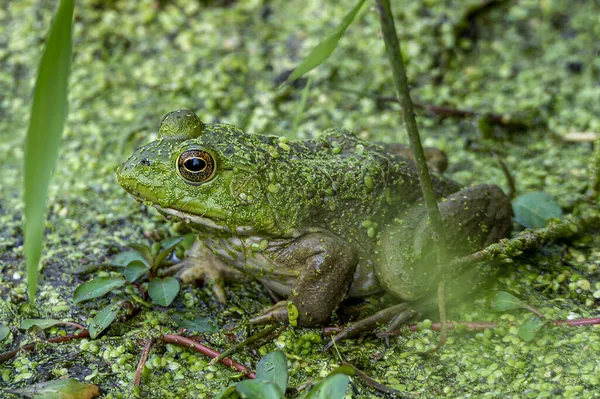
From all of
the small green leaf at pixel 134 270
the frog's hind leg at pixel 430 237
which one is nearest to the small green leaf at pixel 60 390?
the small green leaf at pixel 134 270

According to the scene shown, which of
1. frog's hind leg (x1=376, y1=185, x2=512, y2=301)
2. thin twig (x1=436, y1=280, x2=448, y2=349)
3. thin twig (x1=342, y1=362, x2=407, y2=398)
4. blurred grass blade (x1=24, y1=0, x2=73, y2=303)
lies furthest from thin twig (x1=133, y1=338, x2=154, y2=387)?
thin twig (x1=436, y1=280, x2=448, y2=349)

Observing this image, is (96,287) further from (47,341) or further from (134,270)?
(47,341)

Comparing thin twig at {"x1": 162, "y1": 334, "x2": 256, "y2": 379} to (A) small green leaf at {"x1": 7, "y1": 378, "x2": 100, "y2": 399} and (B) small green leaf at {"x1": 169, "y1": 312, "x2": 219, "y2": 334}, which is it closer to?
(B) small green leaf at {"x1": 169, "y1": 312, "x2": 219, "y2": 334}

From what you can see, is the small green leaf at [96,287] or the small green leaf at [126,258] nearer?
the small green leaf at [96,287]

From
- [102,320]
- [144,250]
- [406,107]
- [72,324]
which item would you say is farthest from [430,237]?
[72,324]

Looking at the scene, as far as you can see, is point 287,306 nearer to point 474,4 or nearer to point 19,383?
point 19,383

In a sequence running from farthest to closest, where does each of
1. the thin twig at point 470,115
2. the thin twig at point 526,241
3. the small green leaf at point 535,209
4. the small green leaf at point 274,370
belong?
1. the thin twig at point 470,115
2. the small green leaf at point 535,209
3. the thin twig at point 526,241
4. the small green leaf at point 274,370

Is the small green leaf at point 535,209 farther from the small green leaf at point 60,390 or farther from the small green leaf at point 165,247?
the small green leaf at point 60,390

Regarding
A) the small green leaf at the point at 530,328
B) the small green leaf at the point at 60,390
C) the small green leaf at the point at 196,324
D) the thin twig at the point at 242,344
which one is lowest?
the small green leaf at the point at 530,328
